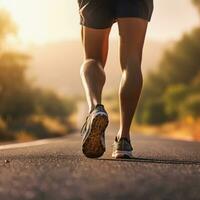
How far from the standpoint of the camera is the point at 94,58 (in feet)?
16.7

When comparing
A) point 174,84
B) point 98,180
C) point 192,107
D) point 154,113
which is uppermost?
point 98,180

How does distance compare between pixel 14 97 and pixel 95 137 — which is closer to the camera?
pixel 95 137

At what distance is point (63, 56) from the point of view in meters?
199

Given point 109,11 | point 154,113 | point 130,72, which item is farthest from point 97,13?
point 154,113

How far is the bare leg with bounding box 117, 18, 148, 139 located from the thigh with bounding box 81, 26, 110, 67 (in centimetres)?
18

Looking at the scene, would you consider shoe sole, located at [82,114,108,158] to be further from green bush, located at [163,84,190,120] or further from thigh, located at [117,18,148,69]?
green bush, located at [163,84,190,120]

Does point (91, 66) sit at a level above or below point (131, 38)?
below

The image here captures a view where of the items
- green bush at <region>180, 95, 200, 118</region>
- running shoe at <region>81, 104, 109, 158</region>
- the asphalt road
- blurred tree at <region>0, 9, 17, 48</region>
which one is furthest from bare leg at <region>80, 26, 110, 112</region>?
green bush at <region>180, 95, 200, 118</region>

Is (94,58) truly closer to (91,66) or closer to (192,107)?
(91,66)

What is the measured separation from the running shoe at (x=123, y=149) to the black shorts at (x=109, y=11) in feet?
2.74

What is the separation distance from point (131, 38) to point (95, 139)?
86 centimetres

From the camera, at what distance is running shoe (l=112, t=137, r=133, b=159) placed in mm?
4684

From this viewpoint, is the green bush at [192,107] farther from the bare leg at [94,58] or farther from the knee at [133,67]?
the knee at [133,67]

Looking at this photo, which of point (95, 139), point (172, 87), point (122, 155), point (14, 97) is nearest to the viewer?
point (95, 139)
